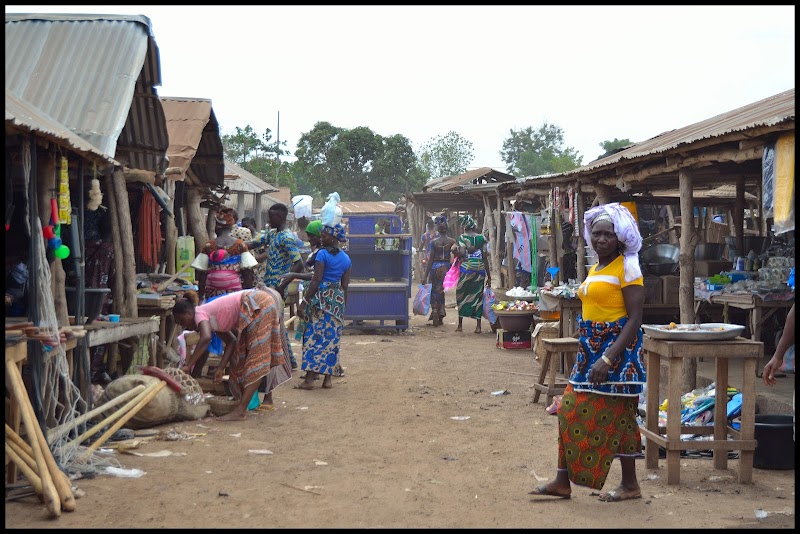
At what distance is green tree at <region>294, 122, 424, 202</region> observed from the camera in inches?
1804

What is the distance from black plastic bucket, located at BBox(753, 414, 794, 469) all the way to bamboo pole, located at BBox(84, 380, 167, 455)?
483cm

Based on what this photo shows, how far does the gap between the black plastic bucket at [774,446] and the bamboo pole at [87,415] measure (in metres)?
4.98

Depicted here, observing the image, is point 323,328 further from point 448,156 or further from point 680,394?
point 448,156

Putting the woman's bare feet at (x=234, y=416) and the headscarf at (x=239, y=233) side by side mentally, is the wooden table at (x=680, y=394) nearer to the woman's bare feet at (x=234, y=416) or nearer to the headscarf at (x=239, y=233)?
the woman's bare feet at (x=234, y=416)

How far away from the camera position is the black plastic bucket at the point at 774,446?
6.39 m

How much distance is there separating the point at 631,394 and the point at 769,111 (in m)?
4.14

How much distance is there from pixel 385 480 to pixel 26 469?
2.34m

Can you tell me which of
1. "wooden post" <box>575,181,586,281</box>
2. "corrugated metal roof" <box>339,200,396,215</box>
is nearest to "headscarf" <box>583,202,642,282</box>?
"wooden post" <box>575,181,586,281</box>

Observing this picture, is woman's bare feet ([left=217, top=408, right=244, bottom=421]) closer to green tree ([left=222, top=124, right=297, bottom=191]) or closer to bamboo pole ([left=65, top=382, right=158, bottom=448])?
bamboo pole ([left=65, top=382, right=158, bottom=448])

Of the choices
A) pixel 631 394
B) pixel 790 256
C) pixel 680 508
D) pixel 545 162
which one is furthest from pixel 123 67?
pixel 545 162

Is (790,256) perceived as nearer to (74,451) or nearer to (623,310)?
(623,310)

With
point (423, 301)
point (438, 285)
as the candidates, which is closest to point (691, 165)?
point (438, 285)

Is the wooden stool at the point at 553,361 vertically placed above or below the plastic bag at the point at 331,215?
below

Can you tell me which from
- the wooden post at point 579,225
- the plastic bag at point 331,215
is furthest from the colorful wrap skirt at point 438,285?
the plastic bag at point 331,215
